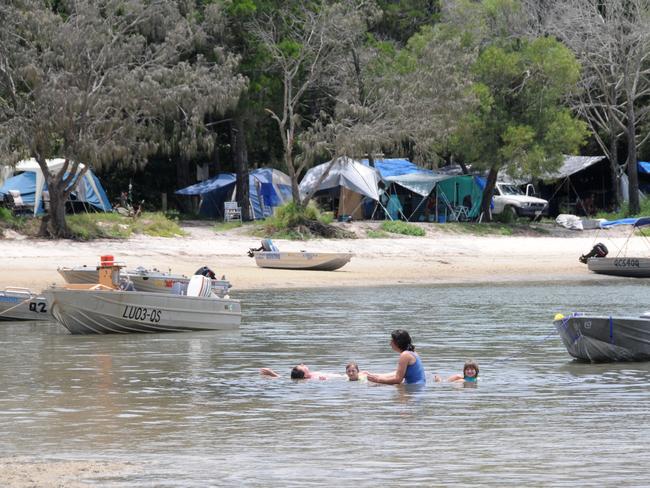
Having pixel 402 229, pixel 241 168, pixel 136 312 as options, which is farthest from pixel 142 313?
pixel 241 168

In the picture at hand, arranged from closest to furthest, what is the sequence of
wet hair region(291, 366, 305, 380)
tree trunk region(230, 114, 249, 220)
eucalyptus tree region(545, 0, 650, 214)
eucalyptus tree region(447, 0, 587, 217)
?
1. wet hair region(291, 366, 305, 380)
2. tree trunk region(230, 114, 249, 220)
3. eucalyptus tree region(447, 0, 587, 217)
4. eucalyptus tree region(545, 0, 650, 214)

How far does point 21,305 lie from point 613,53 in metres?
36.6

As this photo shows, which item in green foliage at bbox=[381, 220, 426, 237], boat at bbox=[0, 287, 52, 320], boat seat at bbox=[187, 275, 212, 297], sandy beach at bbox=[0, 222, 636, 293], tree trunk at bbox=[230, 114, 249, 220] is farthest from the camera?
tree trunk at bbox=[230, 114, 249, 220]

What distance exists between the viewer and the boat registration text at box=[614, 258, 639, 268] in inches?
1658

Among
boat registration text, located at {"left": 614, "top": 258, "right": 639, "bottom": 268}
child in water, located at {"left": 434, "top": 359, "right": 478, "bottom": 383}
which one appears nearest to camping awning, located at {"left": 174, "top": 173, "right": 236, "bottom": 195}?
boat registration text, located at {"left": 614, "top": 258, "right": 639, "bottom": 268}

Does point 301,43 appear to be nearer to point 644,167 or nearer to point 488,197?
point 488,197

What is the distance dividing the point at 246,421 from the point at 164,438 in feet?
5.09

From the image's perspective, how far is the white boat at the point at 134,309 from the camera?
2453 cm

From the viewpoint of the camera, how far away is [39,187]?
1962 inches

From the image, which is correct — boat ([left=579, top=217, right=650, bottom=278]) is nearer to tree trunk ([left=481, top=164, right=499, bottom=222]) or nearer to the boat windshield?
tree trunk ([left=481, top=164, right=499, bottom=222])

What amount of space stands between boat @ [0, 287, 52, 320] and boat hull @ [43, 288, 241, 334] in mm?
2680

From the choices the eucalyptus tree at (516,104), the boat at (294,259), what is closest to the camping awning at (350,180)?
the eucalyptus tree at (516,104)

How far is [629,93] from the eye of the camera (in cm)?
5494

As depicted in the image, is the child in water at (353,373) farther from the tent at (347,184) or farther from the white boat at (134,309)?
the tent at (347,184)
